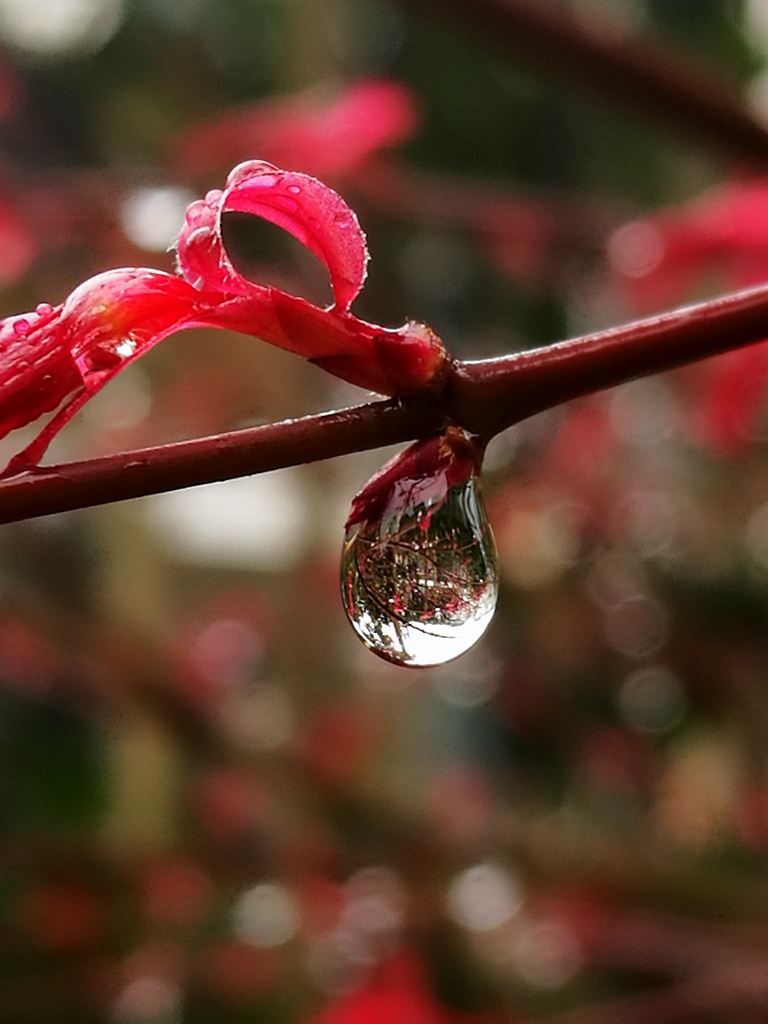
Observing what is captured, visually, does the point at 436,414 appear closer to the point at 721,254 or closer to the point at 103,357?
the point at 103,357

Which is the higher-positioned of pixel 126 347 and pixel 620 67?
pixel 620 67

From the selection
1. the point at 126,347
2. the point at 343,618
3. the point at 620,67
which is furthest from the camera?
the point at 343,618

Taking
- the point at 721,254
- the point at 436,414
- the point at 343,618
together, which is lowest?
the point at 436,414

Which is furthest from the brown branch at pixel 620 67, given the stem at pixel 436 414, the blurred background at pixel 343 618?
the stem at pixel 436 414

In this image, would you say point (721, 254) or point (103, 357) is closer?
point (103, 357)

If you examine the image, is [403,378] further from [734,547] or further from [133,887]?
[734,547]

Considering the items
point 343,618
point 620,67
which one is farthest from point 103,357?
point 343,618

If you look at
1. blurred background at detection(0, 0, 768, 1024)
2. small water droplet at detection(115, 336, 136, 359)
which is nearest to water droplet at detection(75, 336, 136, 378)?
small water droplet at detection(115, 336, 136, 359)
